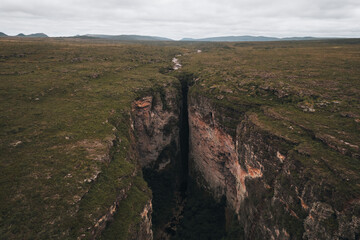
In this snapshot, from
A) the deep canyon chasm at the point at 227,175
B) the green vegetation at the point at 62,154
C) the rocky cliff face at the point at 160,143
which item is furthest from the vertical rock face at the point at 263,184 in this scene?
the green vegetation at the point at 62,154

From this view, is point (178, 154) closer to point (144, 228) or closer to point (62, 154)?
point (144, 228)

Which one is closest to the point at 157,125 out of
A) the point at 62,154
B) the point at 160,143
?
the point at 160,143

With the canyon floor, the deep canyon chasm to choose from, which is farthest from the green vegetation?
the deep canyon chasm

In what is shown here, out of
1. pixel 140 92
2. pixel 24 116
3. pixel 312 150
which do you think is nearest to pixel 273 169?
pixel 312 150

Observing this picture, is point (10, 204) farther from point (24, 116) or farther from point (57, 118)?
point (24, 116)

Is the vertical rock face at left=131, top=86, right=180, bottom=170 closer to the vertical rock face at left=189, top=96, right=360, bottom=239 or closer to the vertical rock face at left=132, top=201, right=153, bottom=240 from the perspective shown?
the vertical rock face at left=189, top=96, right=360, bottom=239
